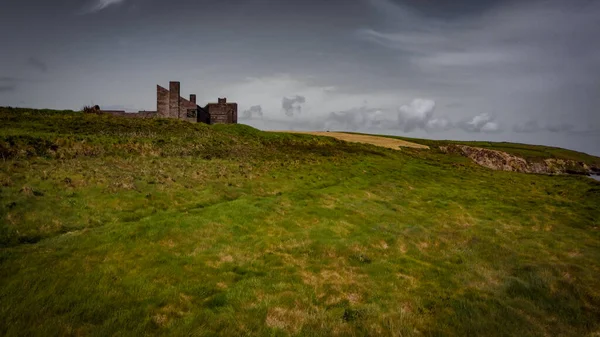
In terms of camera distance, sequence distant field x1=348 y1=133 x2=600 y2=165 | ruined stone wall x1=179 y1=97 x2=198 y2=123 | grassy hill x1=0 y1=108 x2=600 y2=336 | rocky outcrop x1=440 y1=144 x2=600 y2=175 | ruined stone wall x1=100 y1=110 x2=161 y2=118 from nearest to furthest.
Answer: grassy hill x1=0 y1=108 x2=600 y2=336, ruined stone wall x1=100 y1=110 x2=161 y2=118, ruined stone wall x1=179 y1=97 x2=198 y2=123, rocky outcrop x1=440 y1=144 x2=600 y2=175, distant field x1=348 y1=133 x2=600 y2=165

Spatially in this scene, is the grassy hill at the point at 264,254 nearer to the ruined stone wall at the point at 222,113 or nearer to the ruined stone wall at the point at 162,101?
the ruined stone wall at the point at 162,101

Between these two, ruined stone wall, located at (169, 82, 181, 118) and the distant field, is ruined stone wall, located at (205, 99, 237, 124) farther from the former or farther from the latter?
the distant field

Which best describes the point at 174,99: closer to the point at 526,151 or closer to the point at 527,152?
the point at 527,152

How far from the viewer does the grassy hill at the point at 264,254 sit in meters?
10.8

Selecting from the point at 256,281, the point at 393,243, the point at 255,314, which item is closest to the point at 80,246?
the point at 256,281

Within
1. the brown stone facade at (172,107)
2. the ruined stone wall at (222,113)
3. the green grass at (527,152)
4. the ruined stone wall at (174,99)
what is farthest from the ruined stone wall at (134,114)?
the green grass at (527,152)

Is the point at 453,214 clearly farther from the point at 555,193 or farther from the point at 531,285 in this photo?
the point at 555,193

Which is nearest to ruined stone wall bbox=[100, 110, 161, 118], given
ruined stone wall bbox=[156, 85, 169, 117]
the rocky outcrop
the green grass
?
ruined stone wall bbox=[156, 85, 169, 117]

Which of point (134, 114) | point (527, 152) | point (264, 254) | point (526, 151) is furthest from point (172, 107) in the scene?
point (526, 151)

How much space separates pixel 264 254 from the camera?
1677cm

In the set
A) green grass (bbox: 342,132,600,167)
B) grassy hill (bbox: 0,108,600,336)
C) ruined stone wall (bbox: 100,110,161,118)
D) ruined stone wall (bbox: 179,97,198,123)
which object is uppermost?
ruined stone wall (bbox: 179,97,198,123)

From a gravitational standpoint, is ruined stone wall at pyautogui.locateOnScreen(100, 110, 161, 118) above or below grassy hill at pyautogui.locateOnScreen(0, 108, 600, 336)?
above

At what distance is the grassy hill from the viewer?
→ 1079 cm

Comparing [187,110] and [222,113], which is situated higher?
[222,113]
